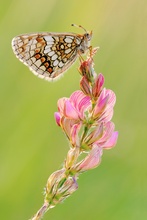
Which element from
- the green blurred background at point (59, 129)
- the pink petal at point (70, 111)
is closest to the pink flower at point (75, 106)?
the pink petal at point (70, 111)

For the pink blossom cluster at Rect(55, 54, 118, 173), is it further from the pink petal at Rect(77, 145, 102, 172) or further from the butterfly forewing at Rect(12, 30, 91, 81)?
the butterfly forewing at Rect(12, 30, 91, 81)

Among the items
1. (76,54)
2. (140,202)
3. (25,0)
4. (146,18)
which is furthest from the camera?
(25,0)

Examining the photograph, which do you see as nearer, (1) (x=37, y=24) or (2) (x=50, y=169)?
(2) (x=50, y=169)

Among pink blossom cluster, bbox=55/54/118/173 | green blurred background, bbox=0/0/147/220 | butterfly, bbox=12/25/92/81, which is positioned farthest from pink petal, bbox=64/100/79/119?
green blurred background, bbox=0/0/147/220

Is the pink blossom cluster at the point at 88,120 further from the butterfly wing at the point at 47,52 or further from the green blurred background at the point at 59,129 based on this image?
the green blurred background at the point at 59,129

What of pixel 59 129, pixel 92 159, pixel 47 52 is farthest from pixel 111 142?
pixel 59 129

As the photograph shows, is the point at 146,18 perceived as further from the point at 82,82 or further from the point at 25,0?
the point at 82,82

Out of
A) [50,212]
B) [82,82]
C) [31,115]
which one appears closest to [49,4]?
[31,115]
